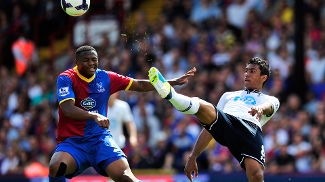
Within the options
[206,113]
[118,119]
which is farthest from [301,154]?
[206,113]

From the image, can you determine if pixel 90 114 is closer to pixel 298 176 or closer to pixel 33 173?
pixel 298 176

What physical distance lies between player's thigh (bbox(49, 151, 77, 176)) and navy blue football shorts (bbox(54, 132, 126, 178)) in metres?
0.06

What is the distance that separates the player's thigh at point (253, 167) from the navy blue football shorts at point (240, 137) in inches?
1.6

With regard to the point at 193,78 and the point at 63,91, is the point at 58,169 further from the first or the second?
the point at 193,78

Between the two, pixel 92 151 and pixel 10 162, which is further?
pixel 10 162

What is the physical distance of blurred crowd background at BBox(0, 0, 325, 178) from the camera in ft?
48.8

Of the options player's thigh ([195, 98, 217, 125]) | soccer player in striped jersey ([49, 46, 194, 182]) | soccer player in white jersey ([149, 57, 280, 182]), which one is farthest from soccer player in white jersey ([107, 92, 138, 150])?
player's thigh ([195, 98, 217, 125])

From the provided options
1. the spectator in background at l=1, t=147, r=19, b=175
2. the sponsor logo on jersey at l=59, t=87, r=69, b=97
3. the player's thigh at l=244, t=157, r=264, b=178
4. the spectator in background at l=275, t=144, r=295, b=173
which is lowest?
the spectator in background at l=1, t=147, r=19, b=175

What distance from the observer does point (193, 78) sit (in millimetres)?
16828

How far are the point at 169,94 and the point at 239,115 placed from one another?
1377 mm

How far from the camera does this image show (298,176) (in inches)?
518

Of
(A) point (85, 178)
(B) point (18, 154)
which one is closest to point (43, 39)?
(B) point (18, 154)

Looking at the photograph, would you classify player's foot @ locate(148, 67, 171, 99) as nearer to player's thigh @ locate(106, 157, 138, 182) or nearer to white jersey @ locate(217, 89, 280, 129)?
player's thigh @ locate(106, 157, 138, 182)

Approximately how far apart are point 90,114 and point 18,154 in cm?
817
